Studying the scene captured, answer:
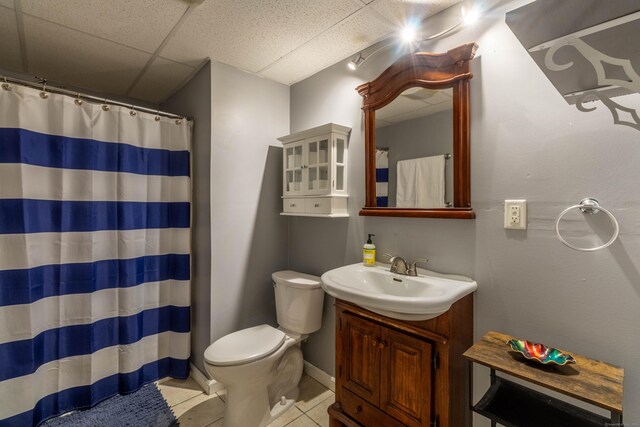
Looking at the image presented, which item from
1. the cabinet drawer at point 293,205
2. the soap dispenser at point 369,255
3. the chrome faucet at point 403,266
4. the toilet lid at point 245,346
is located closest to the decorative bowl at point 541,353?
the chrome faucet at point 403,266

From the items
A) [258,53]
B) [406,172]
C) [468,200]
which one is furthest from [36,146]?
[468,200]

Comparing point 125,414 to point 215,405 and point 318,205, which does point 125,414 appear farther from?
point 318,205

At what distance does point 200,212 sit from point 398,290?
1.45 metres

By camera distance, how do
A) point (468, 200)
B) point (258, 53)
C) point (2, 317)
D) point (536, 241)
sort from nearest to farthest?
1. point (536, 241)
2. point (468, 200)
3. point (2, 317)
4. point (258, 53)

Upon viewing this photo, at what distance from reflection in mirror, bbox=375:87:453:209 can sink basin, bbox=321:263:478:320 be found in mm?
369

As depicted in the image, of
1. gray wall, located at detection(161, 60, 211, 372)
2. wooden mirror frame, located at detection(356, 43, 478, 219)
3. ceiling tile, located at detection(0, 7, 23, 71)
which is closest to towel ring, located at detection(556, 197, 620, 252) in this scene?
wooden mirror frame, located at detection(356, 43, 478, 219)

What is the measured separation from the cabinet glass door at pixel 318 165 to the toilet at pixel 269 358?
64 cm

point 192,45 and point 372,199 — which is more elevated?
point 192,45

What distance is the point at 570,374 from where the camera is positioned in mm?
926

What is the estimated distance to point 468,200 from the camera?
1329 millimetres

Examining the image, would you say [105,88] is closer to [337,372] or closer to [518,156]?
[337,372]

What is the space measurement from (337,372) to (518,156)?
136cm

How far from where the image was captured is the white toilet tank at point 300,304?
6.20 ft

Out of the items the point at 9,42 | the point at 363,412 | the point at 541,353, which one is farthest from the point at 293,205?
the point at 9,42
